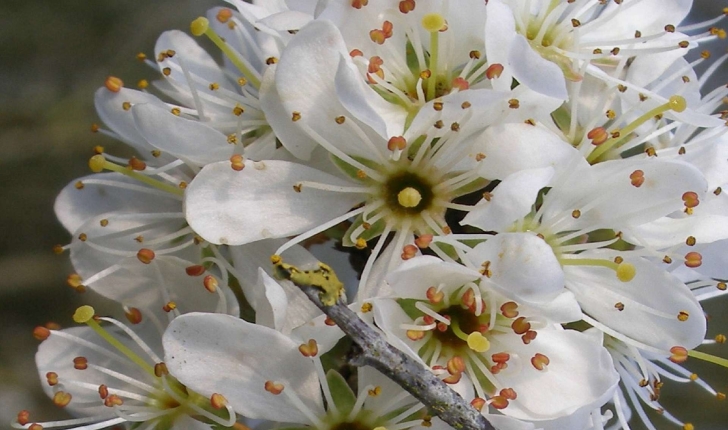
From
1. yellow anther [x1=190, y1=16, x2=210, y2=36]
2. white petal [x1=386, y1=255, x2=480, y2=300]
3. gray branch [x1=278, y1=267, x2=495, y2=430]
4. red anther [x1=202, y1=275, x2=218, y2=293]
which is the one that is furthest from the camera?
yellow anther [x1=190, y1=16, x2=210, y2=36]

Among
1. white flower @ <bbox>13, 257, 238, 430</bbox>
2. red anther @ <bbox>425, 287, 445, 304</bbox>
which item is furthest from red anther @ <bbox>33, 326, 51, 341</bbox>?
red anther @ <bbox>425, 287, 445, 304</bbox>

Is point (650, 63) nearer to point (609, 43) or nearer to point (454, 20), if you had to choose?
point (609, 43)

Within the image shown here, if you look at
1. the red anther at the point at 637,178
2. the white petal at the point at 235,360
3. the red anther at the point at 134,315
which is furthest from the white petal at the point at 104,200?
the red anther at the point at 637,178

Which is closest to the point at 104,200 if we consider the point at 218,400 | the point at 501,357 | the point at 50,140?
the point at 218,400

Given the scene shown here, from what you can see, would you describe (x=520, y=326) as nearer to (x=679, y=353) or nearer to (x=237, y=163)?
(x=679, y=353)

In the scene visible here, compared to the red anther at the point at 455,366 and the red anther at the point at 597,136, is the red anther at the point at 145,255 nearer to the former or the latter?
the red anther at the point at 455,366

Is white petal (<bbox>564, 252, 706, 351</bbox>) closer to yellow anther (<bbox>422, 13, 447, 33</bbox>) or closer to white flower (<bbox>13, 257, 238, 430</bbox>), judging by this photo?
yellow anther (<bbox>422, 13, 447, 33</bbox>)
